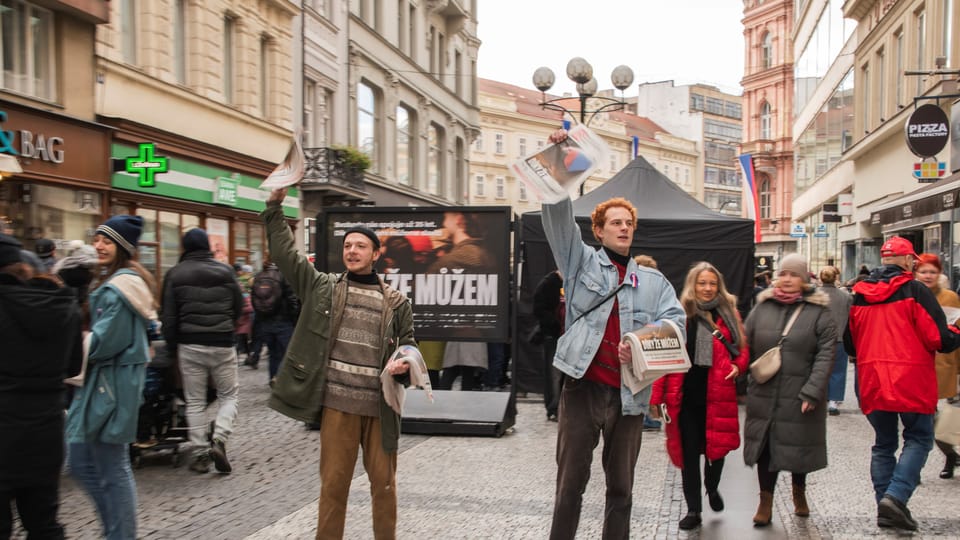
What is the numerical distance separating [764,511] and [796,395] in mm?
779

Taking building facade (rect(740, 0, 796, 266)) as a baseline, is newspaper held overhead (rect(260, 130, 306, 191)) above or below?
below

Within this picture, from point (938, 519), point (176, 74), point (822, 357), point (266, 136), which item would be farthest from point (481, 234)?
point (266, 136)

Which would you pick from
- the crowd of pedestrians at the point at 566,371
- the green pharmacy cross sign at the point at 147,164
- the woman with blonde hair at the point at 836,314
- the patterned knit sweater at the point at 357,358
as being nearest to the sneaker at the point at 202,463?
the crowd of pedestrians at the point at 566,371

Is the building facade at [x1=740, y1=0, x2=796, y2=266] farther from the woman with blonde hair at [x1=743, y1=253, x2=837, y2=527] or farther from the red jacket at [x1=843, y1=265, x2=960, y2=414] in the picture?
the woman with blonde hair at [x1=743, y1=253, x2=837, y2=527]

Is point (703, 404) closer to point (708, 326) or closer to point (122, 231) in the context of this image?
point (708, 326)

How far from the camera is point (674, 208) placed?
487 inches

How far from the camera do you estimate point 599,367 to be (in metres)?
4.39

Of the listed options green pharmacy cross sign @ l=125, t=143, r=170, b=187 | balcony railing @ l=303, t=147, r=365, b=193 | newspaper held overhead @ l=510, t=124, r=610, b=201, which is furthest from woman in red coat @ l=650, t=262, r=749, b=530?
balcony railing @ l=303, t=147, r=365, b=193

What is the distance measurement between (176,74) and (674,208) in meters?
11.3

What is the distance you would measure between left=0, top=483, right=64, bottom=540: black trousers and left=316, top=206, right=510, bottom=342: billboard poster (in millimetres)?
5024

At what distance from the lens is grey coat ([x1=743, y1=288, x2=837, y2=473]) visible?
5668 mm

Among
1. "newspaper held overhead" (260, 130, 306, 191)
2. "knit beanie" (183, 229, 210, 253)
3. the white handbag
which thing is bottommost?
the white handbag

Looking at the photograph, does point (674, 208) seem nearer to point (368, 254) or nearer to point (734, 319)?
point (734, 319)

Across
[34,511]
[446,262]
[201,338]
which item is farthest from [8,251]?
[446,262]
